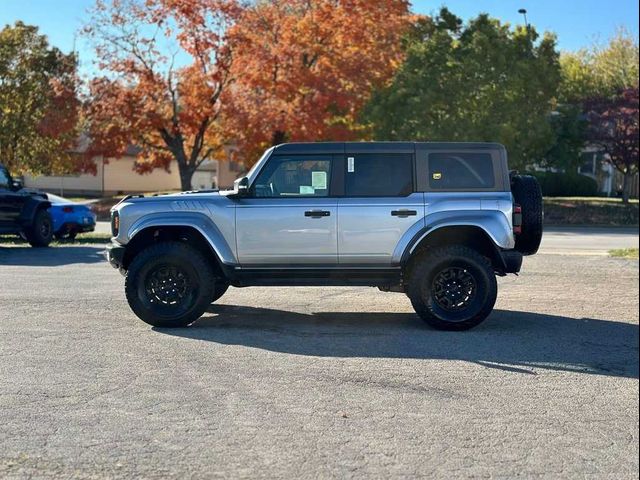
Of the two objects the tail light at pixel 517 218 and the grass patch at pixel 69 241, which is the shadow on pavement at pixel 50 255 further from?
the tail light at pixel 517 218

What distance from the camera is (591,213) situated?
3475cm

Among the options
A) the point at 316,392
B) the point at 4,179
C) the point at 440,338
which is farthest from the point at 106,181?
the point at 316,392

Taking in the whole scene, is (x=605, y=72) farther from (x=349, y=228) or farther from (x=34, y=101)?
(x=349, y=228)

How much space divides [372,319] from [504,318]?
155 centimetres

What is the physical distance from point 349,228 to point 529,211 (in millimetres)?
1957

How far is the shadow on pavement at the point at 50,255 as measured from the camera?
14.9m

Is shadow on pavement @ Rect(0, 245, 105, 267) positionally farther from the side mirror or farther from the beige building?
the beige building

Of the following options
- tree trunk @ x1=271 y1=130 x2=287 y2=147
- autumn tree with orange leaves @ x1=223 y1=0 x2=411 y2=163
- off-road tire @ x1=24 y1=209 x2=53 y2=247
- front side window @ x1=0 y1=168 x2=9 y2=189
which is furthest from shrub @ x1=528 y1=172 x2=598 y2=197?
front side window @ x1=0 y1=168 x2=9 y2=189

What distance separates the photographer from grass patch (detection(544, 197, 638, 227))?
3375cm

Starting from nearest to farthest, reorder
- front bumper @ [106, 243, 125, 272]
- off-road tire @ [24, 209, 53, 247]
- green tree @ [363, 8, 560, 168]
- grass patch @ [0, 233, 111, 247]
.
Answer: front bumper @ [106, 243, 125, 272] → off-road tire @ [24, 209, 53, 247] → grass patch @ [0, 233, 111, 247] → green tree @ [363, 8, 560, 168]

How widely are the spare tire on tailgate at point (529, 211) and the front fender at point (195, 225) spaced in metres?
3.12

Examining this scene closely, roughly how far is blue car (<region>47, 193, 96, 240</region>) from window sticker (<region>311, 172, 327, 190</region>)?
42.1ft

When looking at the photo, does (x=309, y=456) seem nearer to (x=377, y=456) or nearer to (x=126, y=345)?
(x=377, y=456)

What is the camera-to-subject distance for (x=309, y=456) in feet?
15.7
